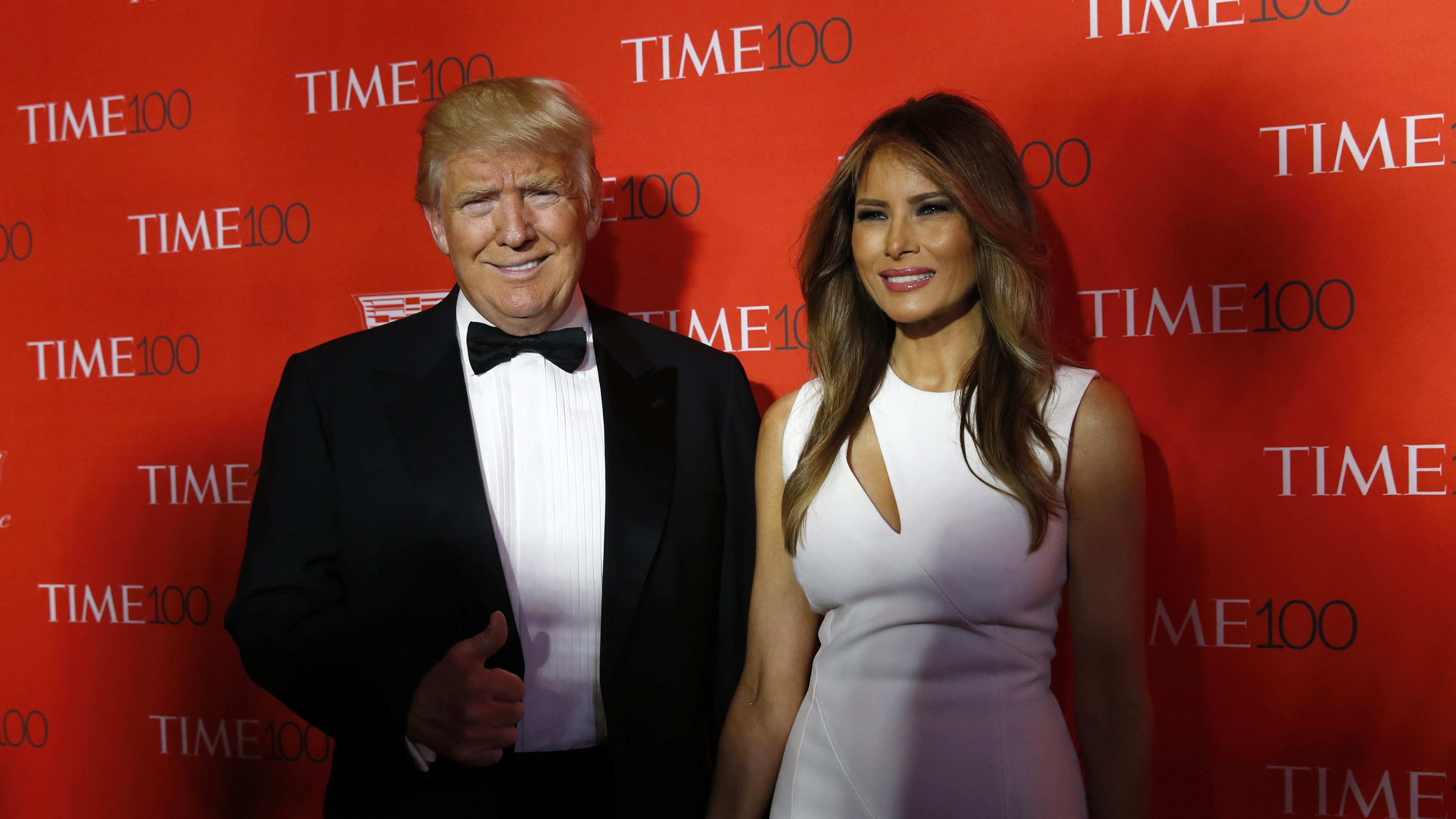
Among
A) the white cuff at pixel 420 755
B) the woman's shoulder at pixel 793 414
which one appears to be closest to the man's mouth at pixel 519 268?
the woman's shoulder at pixel 793 414

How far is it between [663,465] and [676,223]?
71 cm

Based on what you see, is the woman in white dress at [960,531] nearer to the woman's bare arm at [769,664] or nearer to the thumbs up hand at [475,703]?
the woman's bare arm at [769,664]

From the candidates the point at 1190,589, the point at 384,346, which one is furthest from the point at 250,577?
the point at 1190,589

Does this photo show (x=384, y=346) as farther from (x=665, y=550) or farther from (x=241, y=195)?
(x=241, y=195)

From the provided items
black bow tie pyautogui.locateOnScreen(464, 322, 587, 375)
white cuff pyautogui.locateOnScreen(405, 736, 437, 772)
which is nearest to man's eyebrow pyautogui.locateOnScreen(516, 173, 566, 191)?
black bow tie pyautogui.locateOnScreen(464, 322, 587, 375)

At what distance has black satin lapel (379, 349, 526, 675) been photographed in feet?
5.31

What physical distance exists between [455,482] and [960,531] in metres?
0.79

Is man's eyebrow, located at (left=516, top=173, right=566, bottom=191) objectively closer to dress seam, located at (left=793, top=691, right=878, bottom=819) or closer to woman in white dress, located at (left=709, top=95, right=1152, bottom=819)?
woman in white dress, located at (left=709, top=95, right=1152, bottom=819)

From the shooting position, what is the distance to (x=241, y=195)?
2.43 meters

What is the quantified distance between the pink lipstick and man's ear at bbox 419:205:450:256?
74 centimetres

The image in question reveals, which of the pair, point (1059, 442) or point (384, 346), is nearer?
point (1059, 442)

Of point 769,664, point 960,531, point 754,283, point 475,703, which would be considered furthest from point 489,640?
point 754,283

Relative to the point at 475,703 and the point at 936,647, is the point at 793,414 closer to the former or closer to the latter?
the point at 936,647

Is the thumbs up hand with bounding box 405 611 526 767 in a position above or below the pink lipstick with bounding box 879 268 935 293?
below
